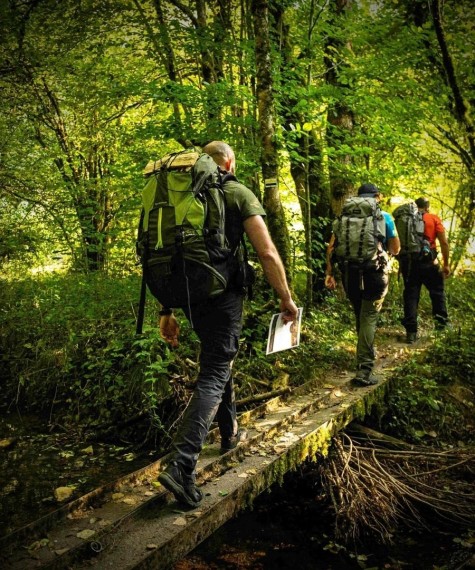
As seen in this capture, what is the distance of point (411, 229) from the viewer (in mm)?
7137

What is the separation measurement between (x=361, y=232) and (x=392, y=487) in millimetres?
2657

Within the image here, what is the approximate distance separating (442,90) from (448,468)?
7737mm

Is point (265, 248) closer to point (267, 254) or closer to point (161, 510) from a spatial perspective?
point (267, 254)

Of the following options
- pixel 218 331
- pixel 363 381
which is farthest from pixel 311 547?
pixel 218 331

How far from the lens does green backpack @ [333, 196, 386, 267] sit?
15.8ft

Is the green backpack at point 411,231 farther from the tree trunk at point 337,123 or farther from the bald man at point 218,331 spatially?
the bald man at point 218,331

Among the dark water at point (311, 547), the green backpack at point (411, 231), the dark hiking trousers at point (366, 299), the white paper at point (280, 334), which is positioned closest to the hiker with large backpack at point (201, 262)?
the white paper at point (280, 334)

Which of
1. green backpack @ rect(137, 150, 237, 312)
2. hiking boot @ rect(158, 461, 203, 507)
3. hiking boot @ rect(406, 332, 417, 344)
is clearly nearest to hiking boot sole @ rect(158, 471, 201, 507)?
hiking boot @ rect(158, 461, 203, 507)

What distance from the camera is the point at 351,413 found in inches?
182

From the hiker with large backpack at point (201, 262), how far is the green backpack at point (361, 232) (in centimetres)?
209

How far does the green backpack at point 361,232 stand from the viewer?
15.8 feet

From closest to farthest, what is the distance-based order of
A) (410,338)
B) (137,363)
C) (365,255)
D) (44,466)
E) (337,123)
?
(44,466)
(365,255)
(137,363)
(410,338)
(337,123)

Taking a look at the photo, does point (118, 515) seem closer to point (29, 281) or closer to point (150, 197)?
point (150, 197)

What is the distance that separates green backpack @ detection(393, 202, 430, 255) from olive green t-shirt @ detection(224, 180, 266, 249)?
16.6ft
